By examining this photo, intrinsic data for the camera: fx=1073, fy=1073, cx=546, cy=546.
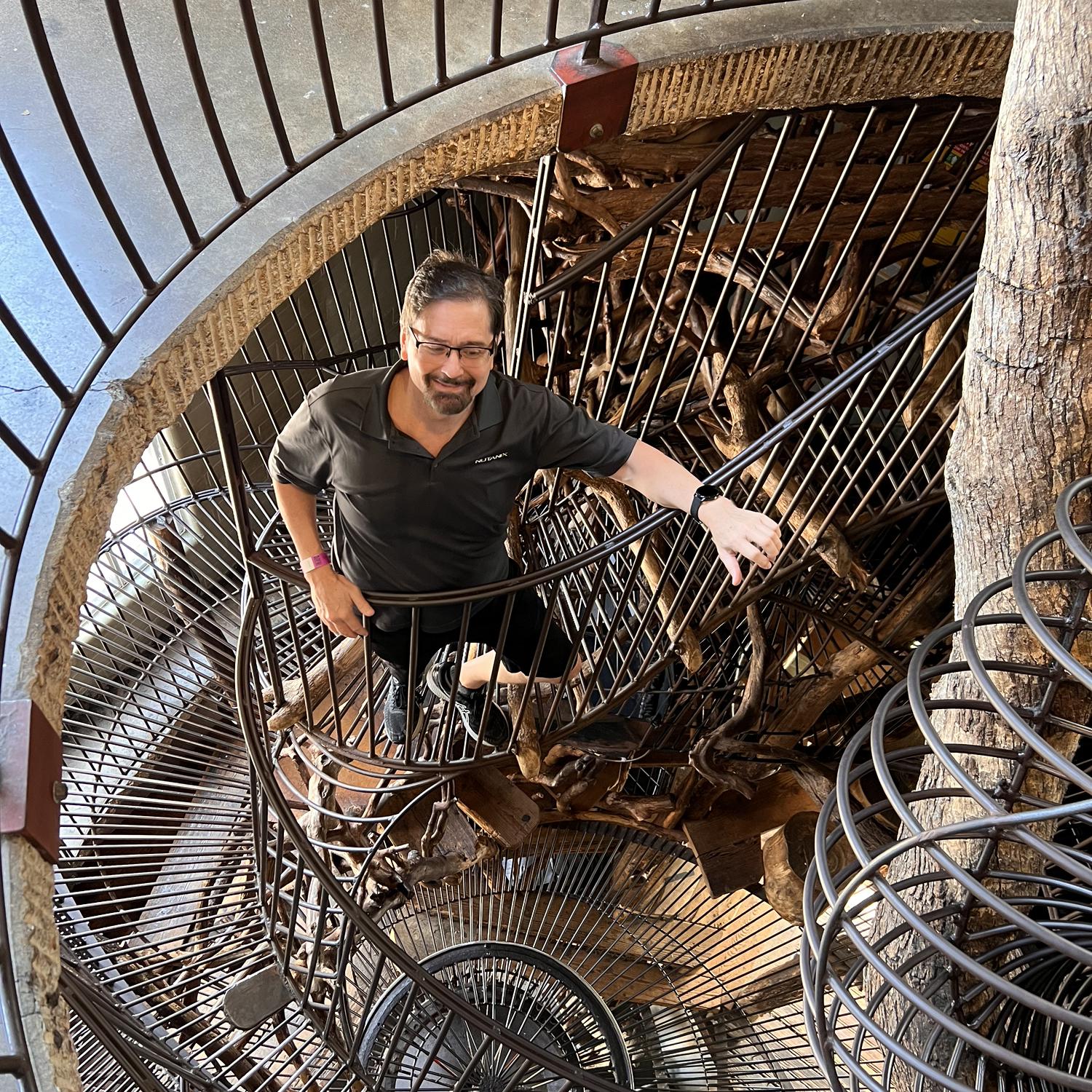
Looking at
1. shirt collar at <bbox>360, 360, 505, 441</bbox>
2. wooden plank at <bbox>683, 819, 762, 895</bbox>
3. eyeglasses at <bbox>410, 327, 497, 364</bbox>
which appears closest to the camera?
eyeglasses at <bbox>410, 327, 497, 364</bbox>

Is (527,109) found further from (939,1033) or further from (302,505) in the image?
A: (939,1033)

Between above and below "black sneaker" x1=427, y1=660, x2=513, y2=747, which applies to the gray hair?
above

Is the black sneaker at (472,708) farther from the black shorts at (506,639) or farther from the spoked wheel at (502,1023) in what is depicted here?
the spoked wheel at (502,1023)

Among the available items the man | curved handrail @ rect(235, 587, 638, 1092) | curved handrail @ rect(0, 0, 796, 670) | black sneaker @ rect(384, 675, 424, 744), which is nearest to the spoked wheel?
curved handrail @ rect(235, 587, 638, 1092)

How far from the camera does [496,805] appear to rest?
11.6ft

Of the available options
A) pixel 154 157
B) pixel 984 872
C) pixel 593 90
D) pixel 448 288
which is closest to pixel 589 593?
pixel 448 288

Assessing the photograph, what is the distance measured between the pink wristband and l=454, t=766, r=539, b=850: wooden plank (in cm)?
133

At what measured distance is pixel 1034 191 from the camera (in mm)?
1482

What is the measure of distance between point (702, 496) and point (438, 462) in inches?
21.4

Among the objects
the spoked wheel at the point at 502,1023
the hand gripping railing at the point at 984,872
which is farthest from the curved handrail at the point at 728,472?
the spoked wheel at the point at 502,1023

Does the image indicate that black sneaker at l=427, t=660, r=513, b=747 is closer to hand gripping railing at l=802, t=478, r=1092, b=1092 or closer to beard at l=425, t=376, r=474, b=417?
beard at l=425, t=376, r=474, b=417

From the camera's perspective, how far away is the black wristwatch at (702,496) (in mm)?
2146

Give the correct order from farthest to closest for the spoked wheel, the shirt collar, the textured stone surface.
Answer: the spoked wheel, the shirt collar, the textured stone surface

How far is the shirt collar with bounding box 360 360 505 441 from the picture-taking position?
7.09 feet
